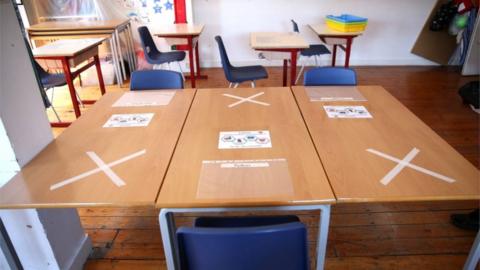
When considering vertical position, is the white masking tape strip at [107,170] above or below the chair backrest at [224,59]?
above

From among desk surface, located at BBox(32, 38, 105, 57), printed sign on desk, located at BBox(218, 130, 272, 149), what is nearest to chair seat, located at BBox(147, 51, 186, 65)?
desk surface, located at BBox(32, 38, 105, 57)

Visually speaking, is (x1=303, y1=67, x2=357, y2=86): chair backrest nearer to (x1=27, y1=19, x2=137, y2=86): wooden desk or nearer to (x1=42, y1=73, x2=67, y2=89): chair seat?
(x1=42, y1=73, x2=67, y2=89): chair seat

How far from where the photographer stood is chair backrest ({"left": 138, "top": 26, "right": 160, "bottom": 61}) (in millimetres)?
4211

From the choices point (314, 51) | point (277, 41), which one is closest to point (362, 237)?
point (277, 41)

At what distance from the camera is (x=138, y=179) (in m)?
1.17

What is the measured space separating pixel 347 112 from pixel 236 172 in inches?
32.8

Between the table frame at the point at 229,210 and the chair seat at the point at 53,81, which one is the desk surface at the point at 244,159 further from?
the chair seat at the point at 53,81

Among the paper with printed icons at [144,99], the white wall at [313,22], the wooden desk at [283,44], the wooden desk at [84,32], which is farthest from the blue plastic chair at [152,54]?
the paper with printed icons at [144,99]

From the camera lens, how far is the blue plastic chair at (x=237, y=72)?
3246mm

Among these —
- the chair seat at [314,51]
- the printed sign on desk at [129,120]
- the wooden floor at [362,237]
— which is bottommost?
the wooden floor at [362,237]

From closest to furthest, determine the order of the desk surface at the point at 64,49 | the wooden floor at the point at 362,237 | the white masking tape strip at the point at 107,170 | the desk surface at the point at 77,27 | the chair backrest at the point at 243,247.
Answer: the chair backrest at the point at 243,247
the white masking tape strip at the point at 107,170
the wooden floor at the point at 362,237
the desk surface at the point at 64,49
the desk surface at the point at 77,27

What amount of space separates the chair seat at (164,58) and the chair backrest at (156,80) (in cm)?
200

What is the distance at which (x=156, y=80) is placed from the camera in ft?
7.55

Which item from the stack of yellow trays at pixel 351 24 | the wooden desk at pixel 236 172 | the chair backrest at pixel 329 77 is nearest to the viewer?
the wooden desk at pixel 236 172
